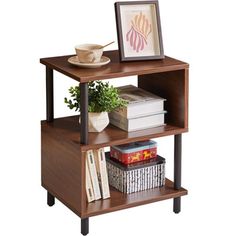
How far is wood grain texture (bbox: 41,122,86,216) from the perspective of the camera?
17.1 feet

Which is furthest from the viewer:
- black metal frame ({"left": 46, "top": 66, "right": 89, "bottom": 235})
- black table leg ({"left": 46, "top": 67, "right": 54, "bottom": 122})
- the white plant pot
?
black table leg ({"left": 46, "top": 67, "right": 54, "bottom": 122})

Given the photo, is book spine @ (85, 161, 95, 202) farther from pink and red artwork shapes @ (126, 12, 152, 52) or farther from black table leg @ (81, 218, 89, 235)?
pink and red artwork shapes @ (126, 12, 152, 52)

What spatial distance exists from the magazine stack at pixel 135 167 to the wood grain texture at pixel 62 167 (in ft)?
1.07

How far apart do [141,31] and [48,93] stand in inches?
24.6

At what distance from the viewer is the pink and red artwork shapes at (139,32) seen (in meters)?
5.32

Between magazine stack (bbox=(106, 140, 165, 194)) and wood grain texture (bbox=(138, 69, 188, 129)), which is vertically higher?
wood grain texture (bbox=(138, 69, 188, 129))

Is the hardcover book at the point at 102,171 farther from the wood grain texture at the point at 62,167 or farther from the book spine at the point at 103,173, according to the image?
the wood grain texture at the point at 62,167

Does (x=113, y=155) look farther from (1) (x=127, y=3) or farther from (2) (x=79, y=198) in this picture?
(1) (x=127, y=3)

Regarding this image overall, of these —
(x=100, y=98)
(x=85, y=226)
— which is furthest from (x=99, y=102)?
(x=85, y=226)

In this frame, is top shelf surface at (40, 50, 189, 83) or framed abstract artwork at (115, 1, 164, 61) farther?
framed abstract artwork at (115, 1, 164, 61)

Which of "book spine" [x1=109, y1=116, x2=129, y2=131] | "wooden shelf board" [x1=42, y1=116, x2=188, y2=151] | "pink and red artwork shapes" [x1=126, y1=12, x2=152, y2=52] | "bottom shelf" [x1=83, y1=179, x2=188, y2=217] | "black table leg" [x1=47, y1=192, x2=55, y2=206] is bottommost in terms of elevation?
"black table leg" [x1=47, y1=192, x2=55, y2=206]

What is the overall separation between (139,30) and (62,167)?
86 cm

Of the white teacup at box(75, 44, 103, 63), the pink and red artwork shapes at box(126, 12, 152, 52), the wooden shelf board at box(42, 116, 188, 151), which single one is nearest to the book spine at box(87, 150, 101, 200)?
the wooden shelf board at box(42, 116, 188, 151)

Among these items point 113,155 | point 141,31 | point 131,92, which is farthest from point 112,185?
point 141,31
